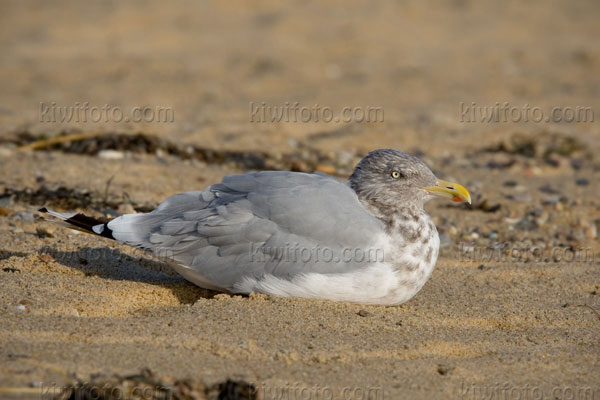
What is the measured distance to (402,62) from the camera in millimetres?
14266

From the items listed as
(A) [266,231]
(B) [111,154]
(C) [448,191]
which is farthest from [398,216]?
(B) [111,154]

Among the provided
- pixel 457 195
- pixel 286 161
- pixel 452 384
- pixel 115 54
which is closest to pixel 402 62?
pixel 115 54

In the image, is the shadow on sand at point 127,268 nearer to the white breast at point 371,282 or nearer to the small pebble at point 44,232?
the small pebble at point 44,232

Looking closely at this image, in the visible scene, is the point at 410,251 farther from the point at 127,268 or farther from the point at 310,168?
the point at 310,168

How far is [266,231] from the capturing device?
4.72m

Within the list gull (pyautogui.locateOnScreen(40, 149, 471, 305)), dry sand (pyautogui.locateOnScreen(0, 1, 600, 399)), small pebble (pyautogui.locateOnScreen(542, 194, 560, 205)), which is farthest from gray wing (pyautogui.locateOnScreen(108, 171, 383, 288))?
Answer: small pebble (pyautogui.locateOnScreen(542, 194, 560, 205))

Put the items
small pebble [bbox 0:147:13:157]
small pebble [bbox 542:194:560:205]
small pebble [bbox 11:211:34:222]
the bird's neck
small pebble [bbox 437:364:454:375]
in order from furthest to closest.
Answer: small pebble [bbox 0:147:13:157], small pebble [bbox 542:194:560:205], small pebble [bbox 11:211:34:222], the bird's neck, small pebble [bbox 437:364:454:375]

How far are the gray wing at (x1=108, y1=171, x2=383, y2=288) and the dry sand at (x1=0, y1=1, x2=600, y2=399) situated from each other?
23 centimetres

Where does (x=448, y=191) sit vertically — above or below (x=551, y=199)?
above

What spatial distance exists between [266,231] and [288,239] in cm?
14

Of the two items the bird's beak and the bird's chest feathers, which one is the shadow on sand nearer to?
the bird's chest feathers

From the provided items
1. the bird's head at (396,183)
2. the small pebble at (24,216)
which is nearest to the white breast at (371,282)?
the bird's head at (396,183)

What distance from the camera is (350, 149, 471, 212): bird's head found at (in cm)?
511

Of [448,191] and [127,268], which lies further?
[127,268]
